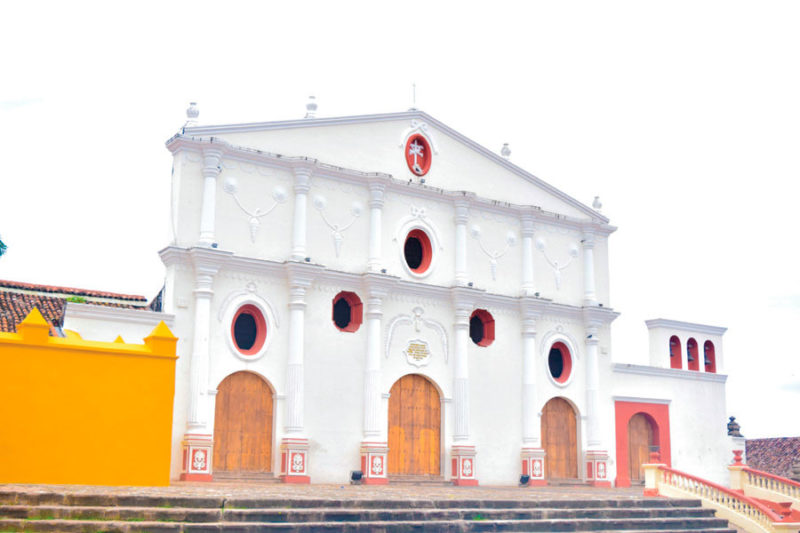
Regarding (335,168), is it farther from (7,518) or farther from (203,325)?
(7,518)

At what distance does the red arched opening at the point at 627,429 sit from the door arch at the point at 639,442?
0.16 ft

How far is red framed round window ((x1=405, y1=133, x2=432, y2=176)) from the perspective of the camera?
920 inches

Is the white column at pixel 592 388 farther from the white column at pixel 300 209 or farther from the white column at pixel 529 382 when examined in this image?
the white column at pixel 300 209

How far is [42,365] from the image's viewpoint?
1254cm

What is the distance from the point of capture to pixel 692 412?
26938mm

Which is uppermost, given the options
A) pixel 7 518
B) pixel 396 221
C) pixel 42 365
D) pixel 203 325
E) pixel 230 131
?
pixel 230 131

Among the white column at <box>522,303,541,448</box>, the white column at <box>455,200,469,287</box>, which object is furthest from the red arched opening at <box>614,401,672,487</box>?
the white column at <box>455,200,469,287</box>

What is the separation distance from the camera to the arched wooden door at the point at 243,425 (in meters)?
19.5

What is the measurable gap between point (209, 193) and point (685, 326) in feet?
50.7

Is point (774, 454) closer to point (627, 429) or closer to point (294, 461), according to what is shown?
point (627, 429)

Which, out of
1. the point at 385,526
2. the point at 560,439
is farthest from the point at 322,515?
the point at 560,439

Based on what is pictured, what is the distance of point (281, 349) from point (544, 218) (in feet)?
29.9

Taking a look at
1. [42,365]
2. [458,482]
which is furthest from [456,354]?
[42,365]

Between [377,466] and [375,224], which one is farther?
[375,224]
